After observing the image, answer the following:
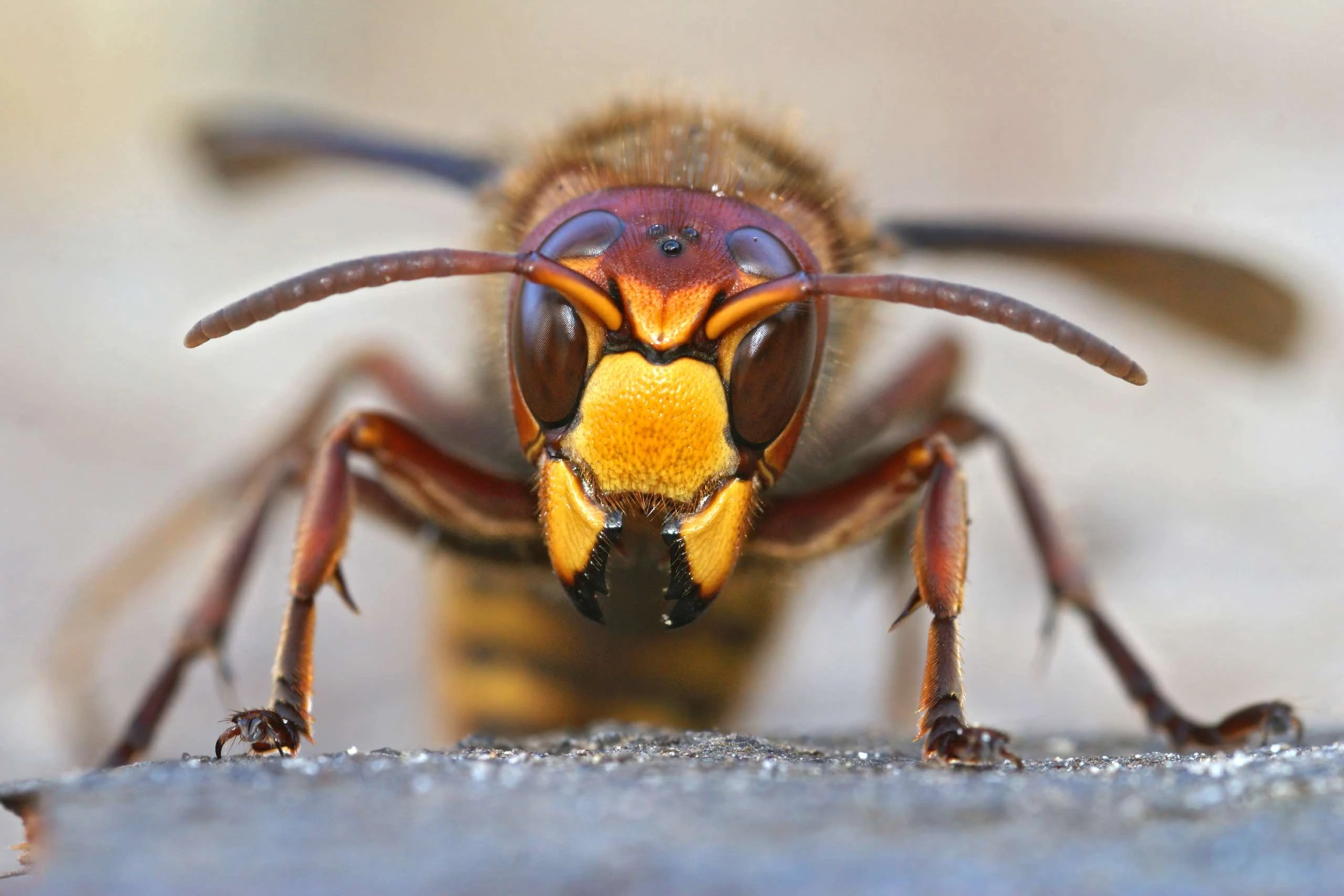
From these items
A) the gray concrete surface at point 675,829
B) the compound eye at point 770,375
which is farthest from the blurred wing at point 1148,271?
the gray concrete surface at point 675,829

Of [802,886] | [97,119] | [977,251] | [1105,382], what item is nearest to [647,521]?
[802,886]

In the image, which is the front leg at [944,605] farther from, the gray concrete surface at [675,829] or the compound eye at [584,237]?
the compound eye at [584,237]

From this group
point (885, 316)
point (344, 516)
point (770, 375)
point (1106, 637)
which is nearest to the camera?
point (770, 375)

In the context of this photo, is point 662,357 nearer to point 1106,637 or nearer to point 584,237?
point 584,237

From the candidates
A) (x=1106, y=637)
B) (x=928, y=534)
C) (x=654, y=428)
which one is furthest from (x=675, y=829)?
(x=1106, y=637)

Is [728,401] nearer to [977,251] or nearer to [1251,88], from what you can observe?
[977,251]

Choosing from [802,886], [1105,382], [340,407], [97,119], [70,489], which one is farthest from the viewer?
[97,119]
